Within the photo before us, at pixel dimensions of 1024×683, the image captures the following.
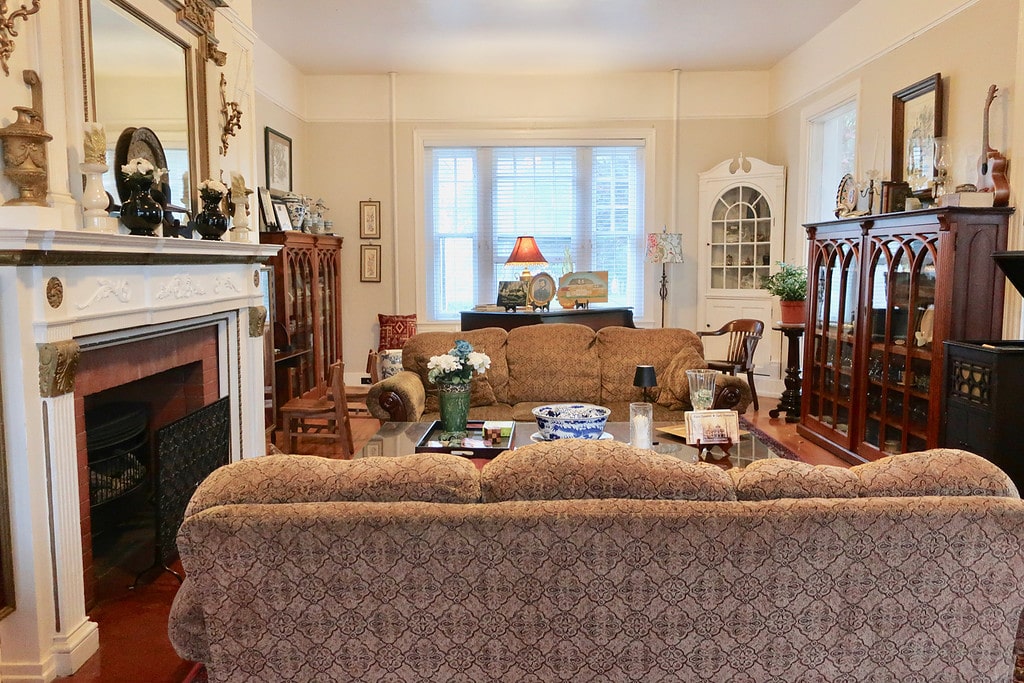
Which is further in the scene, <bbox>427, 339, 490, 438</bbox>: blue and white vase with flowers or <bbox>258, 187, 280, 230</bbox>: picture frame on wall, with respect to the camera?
<bbox>258, 187, 280, 230</bbox>: picture frame on wall

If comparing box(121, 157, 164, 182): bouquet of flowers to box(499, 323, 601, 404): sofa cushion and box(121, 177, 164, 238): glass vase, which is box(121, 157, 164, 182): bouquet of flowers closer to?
box(121, 177, 164, 238): glass vase

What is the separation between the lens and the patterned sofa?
1504 mm

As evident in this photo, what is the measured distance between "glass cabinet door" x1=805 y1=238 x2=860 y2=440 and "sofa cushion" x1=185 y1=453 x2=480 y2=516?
377 cm

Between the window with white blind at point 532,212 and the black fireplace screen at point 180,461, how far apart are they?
13.3 ft

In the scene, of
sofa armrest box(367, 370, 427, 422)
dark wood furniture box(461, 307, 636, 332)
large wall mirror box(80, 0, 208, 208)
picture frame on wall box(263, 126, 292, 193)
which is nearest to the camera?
large wall mirror box(80, 0, 208, 208)

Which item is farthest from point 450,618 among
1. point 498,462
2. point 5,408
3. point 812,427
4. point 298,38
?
point 298,38

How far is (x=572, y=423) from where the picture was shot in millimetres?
3014

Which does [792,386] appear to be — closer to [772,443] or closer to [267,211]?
[772,443]

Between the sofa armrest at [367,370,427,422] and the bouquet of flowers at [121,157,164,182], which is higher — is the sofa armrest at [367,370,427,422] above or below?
below

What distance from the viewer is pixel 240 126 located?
399cm

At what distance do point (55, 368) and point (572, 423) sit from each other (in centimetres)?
182

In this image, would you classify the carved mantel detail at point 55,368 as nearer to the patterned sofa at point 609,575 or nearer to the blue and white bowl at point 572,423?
the patterned sofa at point 609,575

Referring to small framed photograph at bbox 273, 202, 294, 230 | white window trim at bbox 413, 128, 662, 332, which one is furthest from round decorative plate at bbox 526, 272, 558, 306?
small framed photograph at bbox 273, 202, 294, 230

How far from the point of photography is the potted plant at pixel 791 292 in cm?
589
